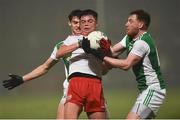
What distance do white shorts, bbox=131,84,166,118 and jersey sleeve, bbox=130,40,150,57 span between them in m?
0.29

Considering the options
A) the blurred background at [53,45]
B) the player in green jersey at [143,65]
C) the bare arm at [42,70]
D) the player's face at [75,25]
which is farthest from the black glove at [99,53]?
the blurred background at [53,45]

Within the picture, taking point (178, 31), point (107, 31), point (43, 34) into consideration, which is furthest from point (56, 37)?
point (178, 31)

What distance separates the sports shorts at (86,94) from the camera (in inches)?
→ 161

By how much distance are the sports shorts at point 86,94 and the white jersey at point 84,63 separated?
0.07m

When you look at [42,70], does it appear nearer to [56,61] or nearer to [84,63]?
[56,61]

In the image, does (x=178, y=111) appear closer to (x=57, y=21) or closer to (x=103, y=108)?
(x=57, y=21)

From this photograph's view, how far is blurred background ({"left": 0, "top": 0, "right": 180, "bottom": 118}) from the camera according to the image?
266 inches

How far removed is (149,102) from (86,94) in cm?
52

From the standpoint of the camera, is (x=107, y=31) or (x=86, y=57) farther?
(x=107, y=31)

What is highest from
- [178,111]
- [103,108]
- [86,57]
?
[86,57]

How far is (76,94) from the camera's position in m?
4.10

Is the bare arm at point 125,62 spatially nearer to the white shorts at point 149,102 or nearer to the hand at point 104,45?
the hand at point 104,45

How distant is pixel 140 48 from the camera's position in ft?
13.7

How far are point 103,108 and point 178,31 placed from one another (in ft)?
9.53
